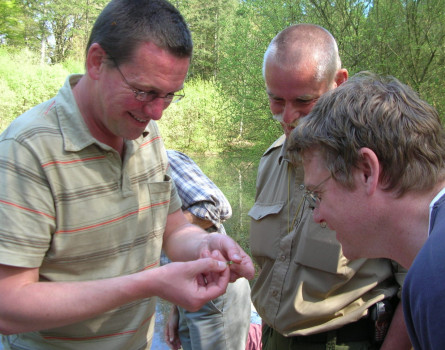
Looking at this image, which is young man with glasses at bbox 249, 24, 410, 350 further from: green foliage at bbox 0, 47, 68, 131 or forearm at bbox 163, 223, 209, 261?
green foliage at bbox 0, 47, 68, 131

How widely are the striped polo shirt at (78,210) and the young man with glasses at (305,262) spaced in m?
0.69

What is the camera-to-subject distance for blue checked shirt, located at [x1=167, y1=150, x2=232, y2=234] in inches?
118

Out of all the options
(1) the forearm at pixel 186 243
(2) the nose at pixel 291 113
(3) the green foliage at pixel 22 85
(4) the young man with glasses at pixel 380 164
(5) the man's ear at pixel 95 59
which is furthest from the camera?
(3) the green foliage at pixel 22 85

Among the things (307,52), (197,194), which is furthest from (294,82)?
(197,194)

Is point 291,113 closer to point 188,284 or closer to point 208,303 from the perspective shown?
point 188,284

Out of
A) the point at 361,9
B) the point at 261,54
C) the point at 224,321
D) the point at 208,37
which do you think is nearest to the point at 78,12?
the point at 208,37

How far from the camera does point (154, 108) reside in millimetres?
1855

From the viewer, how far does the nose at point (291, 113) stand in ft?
7.59

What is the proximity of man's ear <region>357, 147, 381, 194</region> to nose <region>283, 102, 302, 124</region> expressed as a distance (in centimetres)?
90

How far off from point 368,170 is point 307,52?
1.02m

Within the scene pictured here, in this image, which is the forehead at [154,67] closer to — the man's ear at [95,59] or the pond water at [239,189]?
the man's ear at [95,59]

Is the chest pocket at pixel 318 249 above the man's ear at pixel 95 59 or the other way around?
the other way around

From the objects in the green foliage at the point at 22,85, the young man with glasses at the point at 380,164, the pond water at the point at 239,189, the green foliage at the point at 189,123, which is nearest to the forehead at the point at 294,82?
the young man with glasses at the point at 380,164

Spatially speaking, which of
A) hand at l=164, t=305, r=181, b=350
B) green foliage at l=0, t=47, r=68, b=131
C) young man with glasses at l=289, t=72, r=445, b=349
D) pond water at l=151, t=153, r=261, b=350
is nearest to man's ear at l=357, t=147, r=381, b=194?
young man with glasses at l=289, t=72, r=445, b=349
